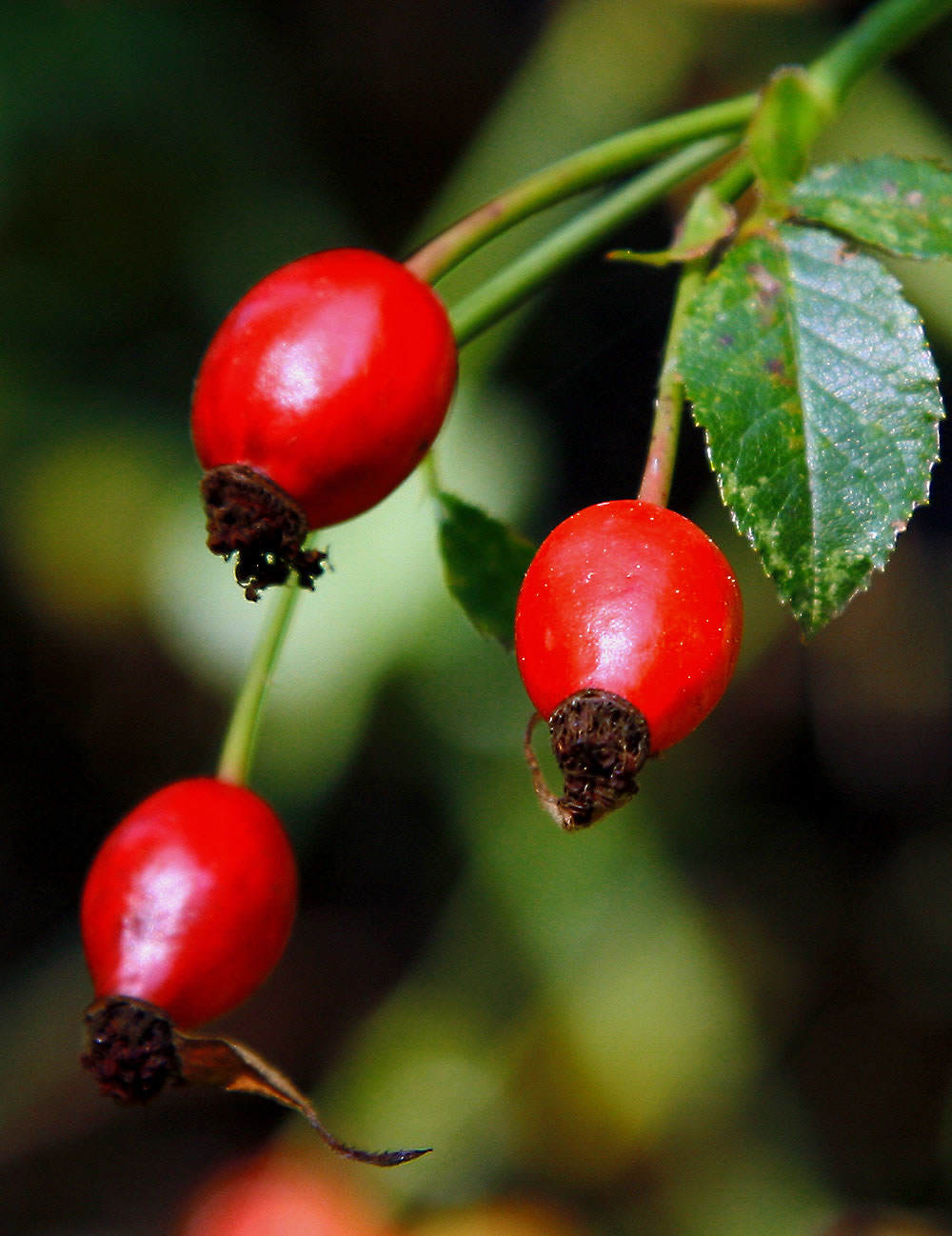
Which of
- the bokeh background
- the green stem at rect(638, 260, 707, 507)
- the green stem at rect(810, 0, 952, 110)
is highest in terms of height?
the green stem at rect(810, 0, 952, 110)

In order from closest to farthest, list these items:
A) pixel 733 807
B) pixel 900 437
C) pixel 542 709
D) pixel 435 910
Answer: pixel 542 709
pixel 900 437
pixel 733 807
pixel 435 910

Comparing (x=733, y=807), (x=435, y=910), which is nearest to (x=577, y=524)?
(x=733, y=807)

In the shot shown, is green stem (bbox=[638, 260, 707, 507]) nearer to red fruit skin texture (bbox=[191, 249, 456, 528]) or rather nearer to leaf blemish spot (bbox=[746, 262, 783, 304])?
leaf blemish spot (bbox=[746, 262, 783, 304])

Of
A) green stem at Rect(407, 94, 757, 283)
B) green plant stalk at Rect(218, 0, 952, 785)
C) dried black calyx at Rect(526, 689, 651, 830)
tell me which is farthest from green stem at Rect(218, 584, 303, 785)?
dried black calyx at Rect(526, 689, 651, 830)

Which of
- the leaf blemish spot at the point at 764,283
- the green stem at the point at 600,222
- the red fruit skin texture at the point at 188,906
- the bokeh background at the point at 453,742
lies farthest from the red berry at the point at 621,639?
the bokeh background at the point at 453,742

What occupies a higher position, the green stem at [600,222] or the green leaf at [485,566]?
the green stem at [600,222]

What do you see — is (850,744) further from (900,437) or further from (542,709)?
(542,709)

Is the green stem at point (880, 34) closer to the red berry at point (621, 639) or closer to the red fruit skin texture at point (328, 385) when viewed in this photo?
the red fruit skin texture at point (328, 385)
